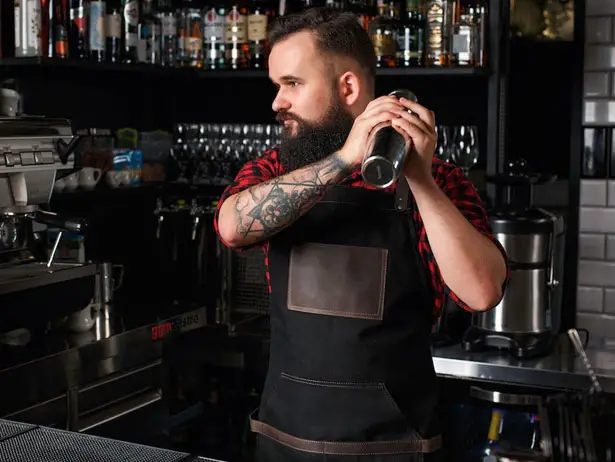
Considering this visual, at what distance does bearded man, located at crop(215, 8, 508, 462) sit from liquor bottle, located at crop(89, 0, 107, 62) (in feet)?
4.70

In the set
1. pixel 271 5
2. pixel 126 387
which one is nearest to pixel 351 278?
pixel 126 387

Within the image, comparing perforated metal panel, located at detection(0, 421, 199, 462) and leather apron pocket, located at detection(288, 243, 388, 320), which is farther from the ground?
leather apron pocket, located at detection(288, 243, 388, 320)

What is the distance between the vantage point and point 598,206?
3.84 metres

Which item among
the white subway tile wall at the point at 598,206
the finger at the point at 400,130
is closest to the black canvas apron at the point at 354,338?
the finger at the point at 400,130

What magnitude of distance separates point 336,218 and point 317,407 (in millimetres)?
353

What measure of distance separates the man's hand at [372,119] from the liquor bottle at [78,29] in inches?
68.9

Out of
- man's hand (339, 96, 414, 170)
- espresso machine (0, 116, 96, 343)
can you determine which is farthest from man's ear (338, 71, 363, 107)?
espresso machine (0, 116, 96, 343)

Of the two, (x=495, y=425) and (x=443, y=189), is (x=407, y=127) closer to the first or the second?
(x=443, y=189)

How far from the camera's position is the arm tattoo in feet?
5.34

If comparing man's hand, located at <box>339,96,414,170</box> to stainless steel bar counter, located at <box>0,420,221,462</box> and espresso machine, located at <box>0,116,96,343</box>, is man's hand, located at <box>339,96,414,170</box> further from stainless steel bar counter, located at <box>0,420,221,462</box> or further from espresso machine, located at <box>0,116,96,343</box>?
espresso machine, located at <box>0,116,96,343</box>

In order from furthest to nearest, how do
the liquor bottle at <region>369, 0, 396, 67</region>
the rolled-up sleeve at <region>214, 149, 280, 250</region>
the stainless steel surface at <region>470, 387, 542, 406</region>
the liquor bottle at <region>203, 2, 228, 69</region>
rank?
the liquor bottle at <region>203, 2, 228, 69</region> → the liquor bottle at <region>369, 0, 396, 67</region> → the stainless steel surface at <region>470, 387, 542, 406</region> → the rolled-up sleeve at <region>214, 149, 280, 250</region>

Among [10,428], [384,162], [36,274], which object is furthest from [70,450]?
[36,274]

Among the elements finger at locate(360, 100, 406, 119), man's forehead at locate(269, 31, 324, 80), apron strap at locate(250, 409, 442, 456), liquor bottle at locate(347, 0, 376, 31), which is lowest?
apron strap at locate(250, 409, 442, 456)

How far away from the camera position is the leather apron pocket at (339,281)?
179cm
